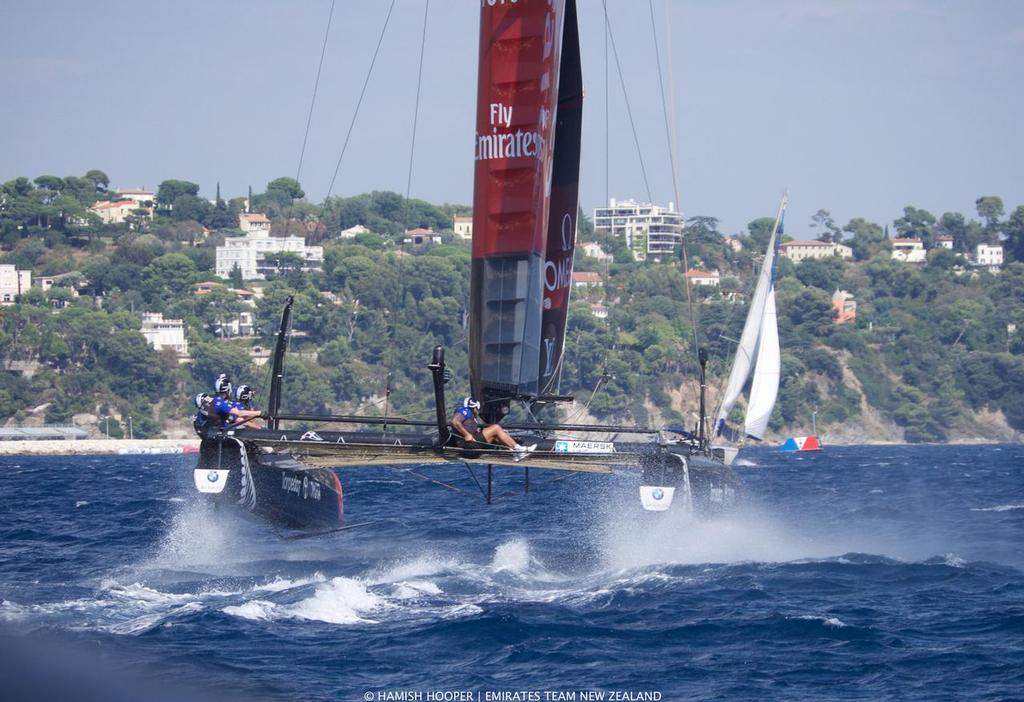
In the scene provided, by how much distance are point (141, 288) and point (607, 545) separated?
120m

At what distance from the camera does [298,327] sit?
377 feet

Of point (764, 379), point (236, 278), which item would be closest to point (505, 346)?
point (764, 379)

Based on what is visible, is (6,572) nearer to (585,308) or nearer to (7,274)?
(585,308)

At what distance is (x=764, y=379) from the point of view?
36094 mm

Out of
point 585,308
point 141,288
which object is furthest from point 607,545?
point 141,288

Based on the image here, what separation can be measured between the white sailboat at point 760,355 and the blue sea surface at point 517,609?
8022 millimetres

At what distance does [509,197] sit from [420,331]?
3726 inches

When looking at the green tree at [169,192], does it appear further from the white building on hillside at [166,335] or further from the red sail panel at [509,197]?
the red sail panel at [509,197]

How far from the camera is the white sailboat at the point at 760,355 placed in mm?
33625

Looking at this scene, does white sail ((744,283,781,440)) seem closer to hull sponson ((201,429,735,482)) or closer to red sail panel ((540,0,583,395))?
red sail panel ((540,0,583,395))

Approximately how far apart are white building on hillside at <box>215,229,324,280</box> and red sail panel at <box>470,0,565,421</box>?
447ft

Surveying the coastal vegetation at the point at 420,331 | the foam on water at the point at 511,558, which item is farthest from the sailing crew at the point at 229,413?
the coastal vegetation at the point at 420,331

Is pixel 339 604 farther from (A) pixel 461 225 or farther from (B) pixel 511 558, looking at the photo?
(A) pixel 461 225

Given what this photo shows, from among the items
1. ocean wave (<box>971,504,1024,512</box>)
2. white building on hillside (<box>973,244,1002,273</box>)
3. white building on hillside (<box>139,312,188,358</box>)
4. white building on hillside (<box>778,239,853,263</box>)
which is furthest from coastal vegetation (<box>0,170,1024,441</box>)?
ocean wave (<box>971,504,1024,512</box>)
